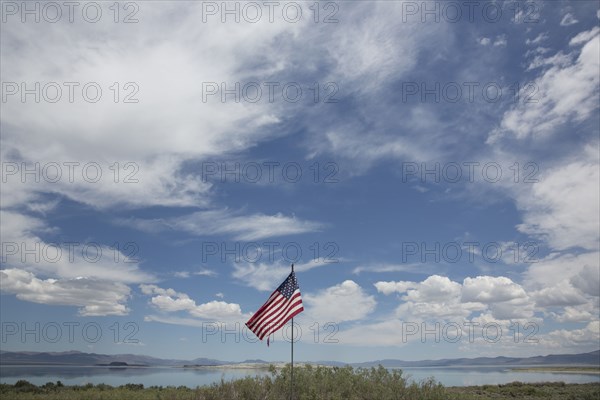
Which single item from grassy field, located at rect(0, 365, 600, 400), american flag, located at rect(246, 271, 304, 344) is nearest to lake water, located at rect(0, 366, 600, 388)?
grassy field, located at rect(0, 365, 600, 400)

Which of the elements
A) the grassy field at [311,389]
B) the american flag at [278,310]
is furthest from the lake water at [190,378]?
the american flag at [278,310]

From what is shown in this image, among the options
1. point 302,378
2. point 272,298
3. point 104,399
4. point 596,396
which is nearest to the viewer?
point 272,298

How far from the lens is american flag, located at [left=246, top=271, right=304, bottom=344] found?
20.7 m

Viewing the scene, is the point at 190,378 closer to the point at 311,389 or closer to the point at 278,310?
the point at 311,389

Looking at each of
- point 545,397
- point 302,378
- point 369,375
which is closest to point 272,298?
point 302,378

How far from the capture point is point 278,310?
21.0 metres

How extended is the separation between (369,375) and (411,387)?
92.4 inches

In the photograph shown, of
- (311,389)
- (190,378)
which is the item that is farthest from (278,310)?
(190,378)

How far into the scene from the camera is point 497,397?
36.6 metres

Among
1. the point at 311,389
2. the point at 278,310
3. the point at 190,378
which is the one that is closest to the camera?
the point at 278,310

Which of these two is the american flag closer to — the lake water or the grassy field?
the grassy field

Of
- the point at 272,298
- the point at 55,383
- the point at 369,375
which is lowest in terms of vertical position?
the point at 55,383

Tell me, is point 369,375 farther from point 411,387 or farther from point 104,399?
point 104,399

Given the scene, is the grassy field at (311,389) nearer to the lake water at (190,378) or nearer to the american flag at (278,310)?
the lake water at (190,378)
